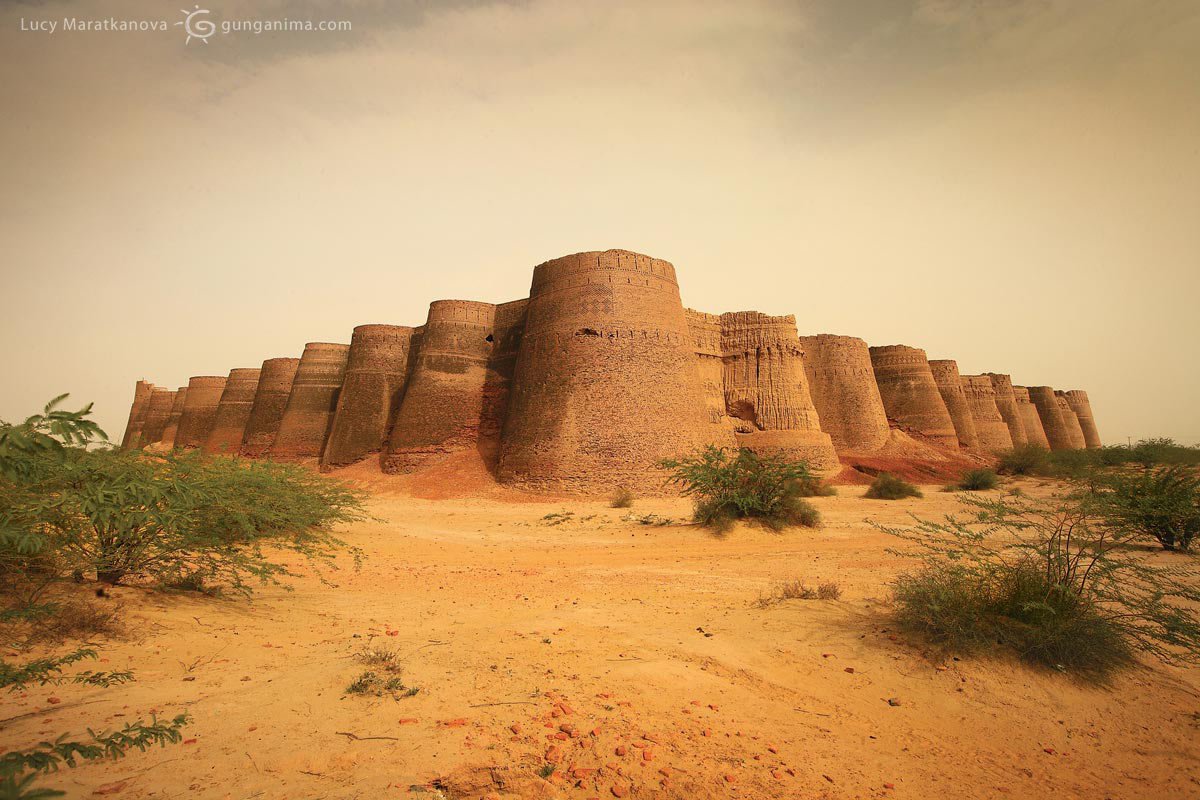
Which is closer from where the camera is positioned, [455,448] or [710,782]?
[710,782]

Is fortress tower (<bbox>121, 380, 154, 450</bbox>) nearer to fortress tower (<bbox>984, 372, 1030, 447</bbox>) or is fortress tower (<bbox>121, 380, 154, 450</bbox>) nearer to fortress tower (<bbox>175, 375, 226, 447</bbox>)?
fortress tower (<bbox>175, 375, 226, 447</bbox>)

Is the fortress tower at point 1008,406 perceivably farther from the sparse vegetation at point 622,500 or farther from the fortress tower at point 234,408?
the fortress tower at point 234,408

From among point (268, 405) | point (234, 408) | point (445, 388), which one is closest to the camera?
point (445, 388)

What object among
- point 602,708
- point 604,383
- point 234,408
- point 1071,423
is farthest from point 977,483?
point 234,408

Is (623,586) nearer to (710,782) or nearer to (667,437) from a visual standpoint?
(710,782)

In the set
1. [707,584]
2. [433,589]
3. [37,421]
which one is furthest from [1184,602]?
[37,421]

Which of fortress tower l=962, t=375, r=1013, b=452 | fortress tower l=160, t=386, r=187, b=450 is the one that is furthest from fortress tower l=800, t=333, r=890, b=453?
fortress tower l=160, t=386, r=187, b=450

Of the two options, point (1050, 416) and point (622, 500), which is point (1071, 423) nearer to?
point (1050, 416)

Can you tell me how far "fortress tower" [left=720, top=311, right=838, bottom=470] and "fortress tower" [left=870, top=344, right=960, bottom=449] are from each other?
369 inches

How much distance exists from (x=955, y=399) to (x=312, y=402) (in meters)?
33.5

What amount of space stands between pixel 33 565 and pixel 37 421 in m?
2.48

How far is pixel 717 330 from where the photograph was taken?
2384cm

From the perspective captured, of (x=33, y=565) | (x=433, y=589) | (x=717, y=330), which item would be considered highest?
(x=717, y=330)

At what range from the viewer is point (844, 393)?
2667 centimetres
